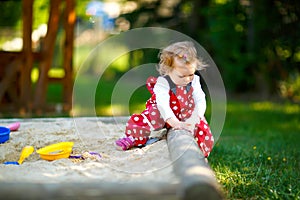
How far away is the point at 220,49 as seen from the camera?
10117mm

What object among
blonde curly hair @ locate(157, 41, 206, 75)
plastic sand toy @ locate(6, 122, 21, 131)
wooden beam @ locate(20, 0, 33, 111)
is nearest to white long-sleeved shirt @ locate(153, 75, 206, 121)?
blonde curly hair @ locate(157, 41, 206, 75)

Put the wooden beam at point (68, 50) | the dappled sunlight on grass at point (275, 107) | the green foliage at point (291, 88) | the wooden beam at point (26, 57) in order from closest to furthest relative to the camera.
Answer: the wooden beam at point (26, 57), the wooden beam at point (68, 50), the dappled sunlight on grass at point (275, 107), the green foliage at point (291, 88)

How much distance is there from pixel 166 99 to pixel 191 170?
1.32 metres

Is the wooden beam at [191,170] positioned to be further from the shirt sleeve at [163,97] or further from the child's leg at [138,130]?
the child's leg at [138,130]

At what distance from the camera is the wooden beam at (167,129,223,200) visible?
221cm

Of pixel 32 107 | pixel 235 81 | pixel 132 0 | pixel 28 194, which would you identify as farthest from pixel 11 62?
pixel 28 194

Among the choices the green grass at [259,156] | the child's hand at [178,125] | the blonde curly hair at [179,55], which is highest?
the blonde curly hair at [179,55]

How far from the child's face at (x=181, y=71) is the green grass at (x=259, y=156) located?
0.70 metres

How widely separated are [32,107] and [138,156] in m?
4.30

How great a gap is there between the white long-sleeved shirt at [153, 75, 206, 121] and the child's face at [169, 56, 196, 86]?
0.07 meters

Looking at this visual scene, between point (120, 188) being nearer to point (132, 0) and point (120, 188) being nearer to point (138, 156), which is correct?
point (138, 156)

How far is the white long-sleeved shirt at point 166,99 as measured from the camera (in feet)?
12.1

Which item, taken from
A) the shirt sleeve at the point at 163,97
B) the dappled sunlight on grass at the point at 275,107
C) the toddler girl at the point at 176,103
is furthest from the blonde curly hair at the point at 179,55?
the dappled sunlight on grass at the point at 275,107

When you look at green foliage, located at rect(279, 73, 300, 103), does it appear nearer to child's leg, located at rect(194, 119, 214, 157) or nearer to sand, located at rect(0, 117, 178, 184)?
sand, located at rect(0, 117, 178, 184)
